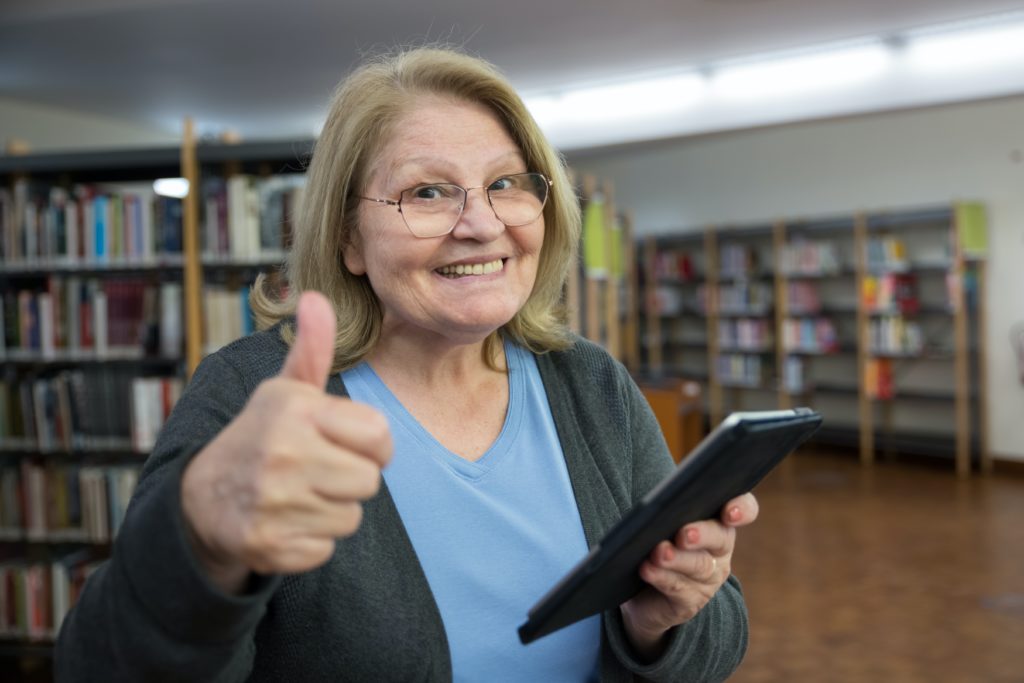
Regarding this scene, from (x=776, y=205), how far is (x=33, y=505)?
809 centimetres

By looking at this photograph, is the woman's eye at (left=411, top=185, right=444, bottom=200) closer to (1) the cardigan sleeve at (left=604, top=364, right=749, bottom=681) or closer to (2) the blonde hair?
(2) the blonde hair

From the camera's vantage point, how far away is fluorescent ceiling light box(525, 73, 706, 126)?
6668mm

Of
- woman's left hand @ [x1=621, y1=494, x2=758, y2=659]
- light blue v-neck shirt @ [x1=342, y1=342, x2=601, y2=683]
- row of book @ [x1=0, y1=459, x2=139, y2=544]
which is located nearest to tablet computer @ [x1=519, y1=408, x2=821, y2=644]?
woman's left hand @ [x1=621, y1=494, x2=758, y2=659]

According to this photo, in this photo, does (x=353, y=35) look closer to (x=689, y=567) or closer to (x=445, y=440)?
(x=445, y=440)

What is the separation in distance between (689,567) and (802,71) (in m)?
5.90

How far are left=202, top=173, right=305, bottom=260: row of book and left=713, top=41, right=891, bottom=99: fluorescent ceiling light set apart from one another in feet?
12.7

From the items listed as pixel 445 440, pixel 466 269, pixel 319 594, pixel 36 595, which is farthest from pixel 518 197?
pixel 36 595

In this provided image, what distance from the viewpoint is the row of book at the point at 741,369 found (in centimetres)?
996

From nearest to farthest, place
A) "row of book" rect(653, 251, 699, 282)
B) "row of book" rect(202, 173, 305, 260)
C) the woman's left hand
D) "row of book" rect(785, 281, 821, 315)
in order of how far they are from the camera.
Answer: the woman's left hand
"row of book" rect(202, 173, 305, 260)
"row of book" rect(785, 281, 821, 315)
"row of book" rect(653, 251, 699, 282)

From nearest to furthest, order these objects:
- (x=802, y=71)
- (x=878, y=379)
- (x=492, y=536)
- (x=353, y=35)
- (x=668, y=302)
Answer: (x=492, y=536) < (x=353, y=35) < (x=802, y=71) < (x=878, y=379) < (x=668, y=302)

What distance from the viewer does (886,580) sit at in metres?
4.94

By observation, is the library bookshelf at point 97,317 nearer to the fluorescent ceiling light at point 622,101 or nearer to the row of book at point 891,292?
the fluorescent ceiling light at point 622,101

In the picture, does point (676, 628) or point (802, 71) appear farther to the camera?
point (802, 71)

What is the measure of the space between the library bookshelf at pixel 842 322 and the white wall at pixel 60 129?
5467 mm
